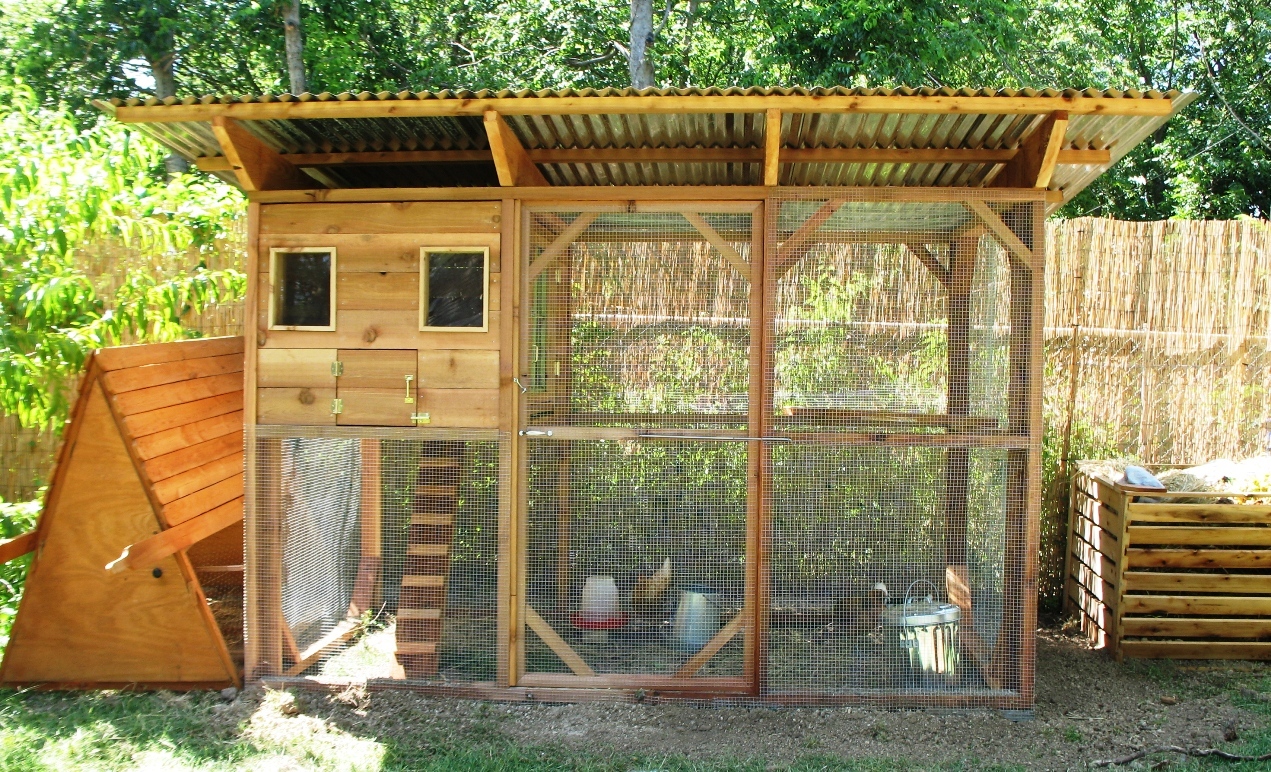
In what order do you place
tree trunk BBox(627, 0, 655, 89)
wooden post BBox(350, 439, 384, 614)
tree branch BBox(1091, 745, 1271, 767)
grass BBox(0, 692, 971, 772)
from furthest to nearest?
tree trunk BBox(627, 0, 655, 89)
wooden post BBox(350, 439, 384, 614)
tree branch BBox(1091, 745, 1271, 767)
grass BBox(0, 692, 971, 772)

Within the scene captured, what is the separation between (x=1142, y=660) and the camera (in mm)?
4898

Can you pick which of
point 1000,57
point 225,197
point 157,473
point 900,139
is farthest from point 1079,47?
point 157,473

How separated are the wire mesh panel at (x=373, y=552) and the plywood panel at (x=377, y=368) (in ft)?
0.75

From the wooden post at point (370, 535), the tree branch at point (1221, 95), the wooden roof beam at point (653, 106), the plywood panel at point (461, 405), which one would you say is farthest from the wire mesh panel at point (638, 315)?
the tree branch at point (1221, 95)

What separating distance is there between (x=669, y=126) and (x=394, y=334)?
1678mm

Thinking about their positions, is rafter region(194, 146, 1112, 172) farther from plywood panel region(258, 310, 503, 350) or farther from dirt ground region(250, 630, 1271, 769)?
dirt ground region(250, 630, 1271, 769)

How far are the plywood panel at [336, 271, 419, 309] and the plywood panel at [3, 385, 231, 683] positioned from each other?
1315 mm

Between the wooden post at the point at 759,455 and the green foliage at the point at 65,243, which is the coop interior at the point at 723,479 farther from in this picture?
the green foliage at the point at 65,243

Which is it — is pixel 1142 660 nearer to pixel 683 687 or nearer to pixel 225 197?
pixel 683 687

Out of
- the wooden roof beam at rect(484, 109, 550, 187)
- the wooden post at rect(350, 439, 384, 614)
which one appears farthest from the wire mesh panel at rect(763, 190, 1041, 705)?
the wooden post at rect(350, 439, 384, 614)

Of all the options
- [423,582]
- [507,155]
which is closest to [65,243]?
[507,155]

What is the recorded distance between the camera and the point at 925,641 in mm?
4391

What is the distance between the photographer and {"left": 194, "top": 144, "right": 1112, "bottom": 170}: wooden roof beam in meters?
4.40

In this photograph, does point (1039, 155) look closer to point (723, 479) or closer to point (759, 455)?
point (759, 455)
